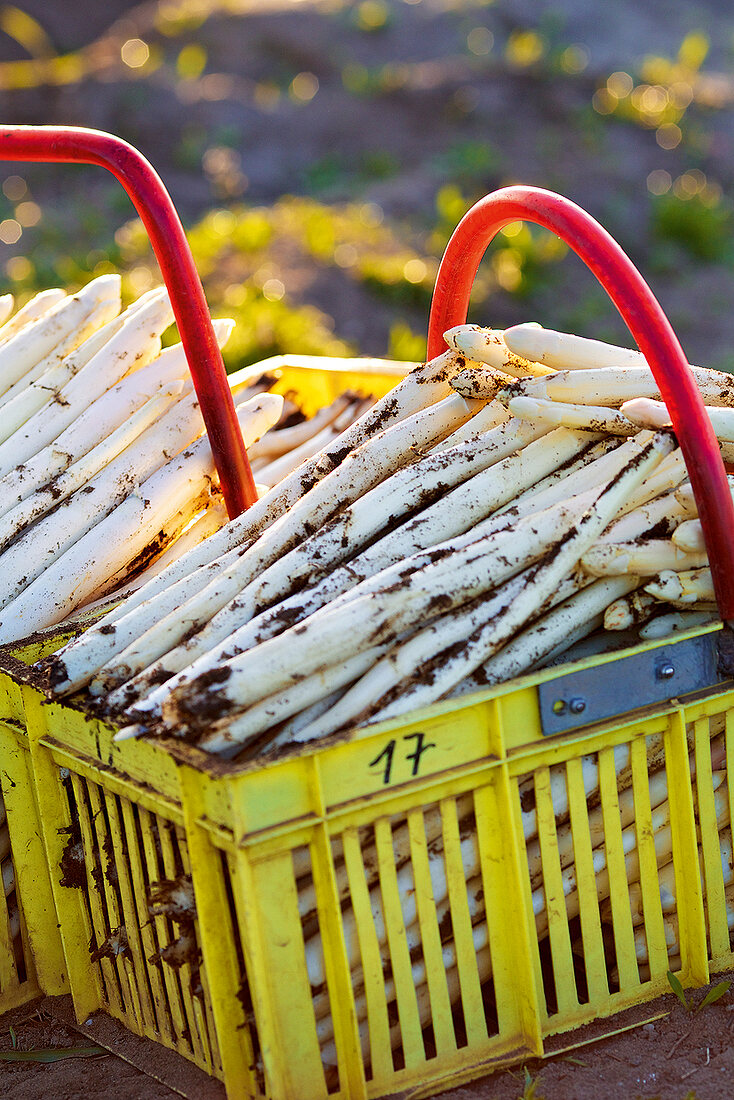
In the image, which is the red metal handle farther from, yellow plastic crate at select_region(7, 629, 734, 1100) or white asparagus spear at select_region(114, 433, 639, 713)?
yellow plastic crate at select_region(7, 629, 734, 1100)

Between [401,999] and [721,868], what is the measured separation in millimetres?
555

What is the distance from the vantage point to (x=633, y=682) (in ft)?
5.37

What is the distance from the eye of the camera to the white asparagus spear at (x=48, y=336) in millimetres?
2516

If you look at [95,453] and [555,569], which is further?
[95,453]

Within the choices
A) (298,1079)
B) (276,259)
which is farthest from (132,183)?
(276,259)

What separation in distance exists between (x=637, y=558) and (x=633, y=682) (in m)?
0.18

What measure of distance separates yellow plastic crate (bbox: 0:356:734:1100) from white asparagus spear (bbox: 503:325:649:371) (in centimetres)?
50

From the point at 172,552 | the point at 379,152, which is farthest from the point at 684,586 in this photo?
the point at 379,152

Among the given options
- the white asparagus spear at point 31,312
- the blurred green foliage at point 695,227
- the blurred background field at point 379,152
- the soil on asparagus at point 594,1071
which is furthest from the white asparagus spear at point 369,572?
the blurred green foliage at point 695,227

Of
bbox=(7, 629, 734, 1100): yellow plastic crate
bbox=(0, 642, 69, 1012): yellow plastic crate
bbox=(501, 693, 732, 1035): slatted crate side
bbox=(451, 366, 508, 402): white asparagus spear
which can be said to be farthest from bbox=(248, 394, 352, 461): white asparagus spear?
bbox=(501, 693, 732, 1035): slatted crate side

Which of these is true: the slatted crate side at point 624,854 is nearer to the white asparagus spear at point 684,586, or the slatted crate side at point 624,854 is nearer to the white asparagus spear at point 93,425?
the white asparagus spear at point 684,586

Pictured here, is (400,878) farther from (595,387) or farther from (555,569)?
(595,387)

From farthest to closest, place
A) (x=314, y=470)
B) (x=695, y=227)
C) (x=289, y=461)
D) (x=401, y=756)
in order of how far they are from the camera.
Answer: (x=695, y=227), (x=289, y=461), (x=314, y=470), (x=401, y=756)

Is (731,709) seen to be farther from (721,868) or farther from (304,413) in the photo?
(304,413)
